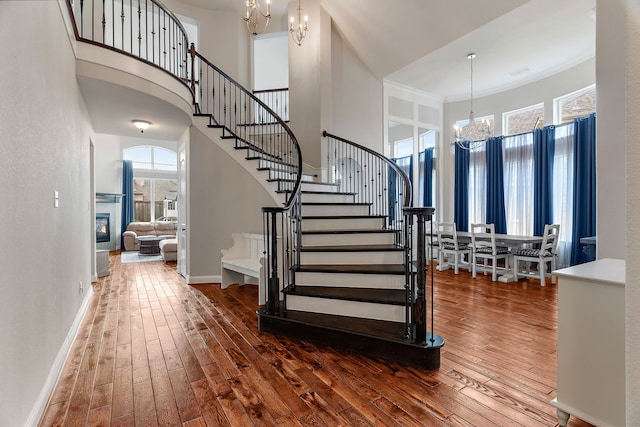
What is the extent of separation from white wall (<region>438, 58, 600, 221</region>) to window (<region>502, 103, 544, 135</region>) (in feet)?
0.31

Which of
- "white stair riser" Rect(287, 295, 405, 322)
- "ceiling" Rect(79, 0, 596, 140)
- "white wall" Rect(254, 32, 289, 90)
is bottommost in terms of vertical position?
"white stair riser" Rect(287, 295, 405, 322)

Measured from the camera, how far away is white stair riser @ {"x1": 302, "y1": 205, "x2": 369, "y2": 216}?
4.37 meters

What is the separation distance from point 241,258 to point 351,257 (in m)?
2.17

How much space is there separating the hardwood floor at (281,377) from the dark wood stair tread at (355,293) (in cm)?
47

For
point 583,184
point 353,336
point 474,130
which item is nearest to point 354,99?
point 474,130

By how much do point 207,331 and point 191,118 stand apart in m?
3.39

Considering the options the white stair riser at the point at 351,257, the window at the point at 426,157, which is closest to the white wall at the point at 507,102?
the window at the point at 426,157

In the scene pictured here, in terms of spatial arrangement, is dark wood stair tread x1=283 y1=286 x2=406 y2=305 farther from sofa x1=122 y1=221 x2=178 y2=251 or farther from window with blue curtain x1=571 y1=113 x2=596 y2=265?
sofa x1=122 y1=221 x2=178 y2=251

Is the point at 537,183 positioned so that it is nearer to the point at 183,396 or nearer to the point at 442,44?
the point at 442,44

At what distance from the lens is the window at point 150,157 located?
10742mm

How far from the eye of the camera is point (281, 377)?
216 cm

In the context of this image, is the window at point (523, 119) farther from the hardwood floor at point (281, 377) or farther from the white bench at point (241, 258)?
the white bench at point (241, 258)

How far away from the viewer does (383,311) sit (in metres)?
2.72

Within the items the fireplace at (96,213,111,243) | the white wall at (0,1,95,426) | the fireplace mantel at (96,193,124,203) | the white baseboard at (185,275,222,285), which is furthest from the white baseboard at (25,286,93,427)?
the fireplace mantel at (96,193,124,203)
